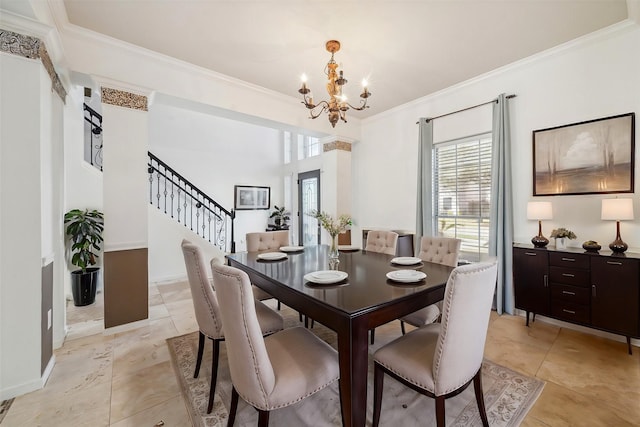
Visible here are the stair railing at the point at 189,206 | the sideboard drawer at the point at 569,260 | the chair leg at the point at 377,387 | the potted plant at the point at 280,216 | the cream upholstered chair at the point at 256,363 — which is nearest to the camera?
the cream upholstered chair at the point at 256,363

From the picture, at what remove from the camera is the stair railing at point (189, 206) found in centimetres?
572

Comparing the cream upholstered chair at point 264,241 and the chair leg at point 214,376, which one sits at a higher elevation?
the cream upholstered chair at point 264,241

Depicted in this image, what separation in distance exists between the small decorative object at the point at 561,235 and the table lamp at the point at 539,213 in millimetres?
94

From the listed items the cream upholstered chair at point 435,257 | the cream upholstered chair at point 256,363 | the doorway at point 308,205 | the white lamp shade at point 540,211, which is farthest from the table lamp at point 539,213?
the doorway at point 308,205

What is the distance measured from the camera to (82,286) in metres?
3.58

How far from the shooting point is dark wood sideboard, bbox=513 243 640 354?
2.38 meters

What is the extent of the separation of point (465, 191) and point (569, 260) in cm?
148

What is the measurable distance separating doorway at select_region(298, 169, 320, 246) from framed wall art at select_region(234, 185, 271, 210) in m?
0.97

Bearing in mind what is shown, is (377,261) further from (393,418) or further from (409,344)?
(393,418)

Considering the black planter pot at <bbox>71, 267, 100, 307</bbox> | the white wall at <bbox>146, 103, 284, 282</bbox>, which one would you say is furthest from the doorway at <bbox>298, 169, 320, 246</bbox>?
the black planter pot at <bbox>71, 267, 100, 307</bbox>

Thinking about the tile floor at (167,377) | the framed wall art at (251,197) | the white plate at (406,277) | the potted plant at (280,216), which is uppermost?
the framed wall art at (251,197)

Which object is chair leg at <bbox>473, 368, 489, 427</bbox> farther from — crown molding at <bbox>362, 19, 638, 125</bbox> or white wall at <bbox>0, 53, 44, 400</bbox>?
crown molding at <bbox>362, 19, 638, 125</bbox>

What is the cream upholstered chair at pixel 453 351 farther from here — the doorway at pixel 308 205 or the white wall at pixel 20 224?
the doorway at pixel 308 205

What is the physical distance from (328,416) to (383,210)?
3.61 metres
